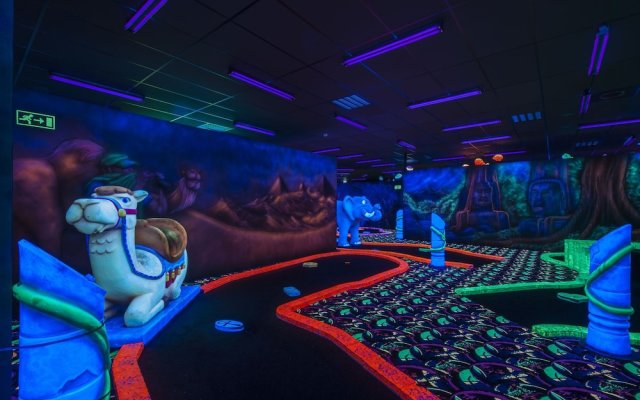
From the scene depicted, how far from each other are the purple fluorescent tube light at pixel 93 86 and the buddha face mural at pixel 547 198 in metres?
9.81

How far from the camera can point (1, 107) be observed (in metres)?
0.79

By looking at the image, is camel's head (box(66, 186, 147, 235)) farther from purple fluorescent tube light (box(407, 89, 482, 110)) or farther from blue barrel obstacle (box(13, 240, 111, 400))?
purple fluorescent tube light (box(407, 89, 482, 110))

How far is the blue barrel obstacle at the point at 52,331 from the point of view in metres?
0.90

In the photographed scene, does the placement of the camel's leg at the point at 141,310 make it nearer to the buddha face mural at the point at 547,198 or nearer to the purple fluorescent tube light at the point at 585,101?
the purple fluorescent tube light at the point at 585,101

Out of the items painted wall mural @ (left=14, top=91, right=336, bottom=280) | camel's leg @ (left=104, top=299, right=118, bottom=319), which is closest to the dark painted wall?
painted wall mural @ (left=14, top=91, right=336, bottom=280)

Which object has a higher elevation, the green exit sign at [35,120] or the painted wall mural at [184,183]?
the green exit sign at [35,120]

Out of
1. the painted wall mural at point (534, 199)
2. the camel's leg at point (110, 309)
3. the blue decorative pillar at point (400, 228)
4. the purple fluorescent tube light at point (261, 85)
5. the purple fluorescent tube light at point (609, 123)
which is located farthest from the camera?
the blue decorative pillar at point (400, 228)

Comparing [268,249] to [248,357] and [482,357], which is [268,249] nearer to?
[248,357]

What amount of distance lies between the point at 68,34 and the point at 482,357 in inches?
212

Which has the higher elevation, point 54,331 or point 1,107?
point 1,107

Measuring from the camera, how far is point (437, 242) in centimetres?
535

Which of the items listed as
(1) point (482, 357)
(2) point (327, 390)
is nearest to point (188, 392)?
(2) point (327, 390)

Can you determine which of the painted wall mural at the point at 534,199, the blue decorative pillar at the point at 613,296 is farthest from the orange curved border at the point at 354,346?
the painted wall mural at the point at 534,199

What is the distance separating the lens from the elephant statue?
26.9 feet
